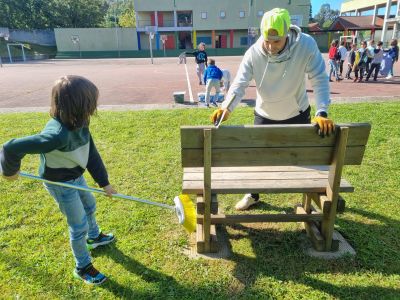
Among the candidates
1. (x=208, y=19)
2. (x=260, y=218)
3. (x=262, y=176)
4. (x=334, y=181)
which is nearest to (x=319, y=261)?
(x=260, y=218)

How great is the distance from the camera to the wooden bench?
89.7 inches

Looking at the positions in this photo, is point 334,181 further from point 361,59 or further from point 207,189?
point 361,59

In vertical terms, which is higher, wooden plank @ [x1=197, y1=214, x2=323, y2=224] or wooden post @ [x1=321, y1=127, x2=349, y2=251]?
wooden post @ [x1=321, y1=127, x2=349, y2=251]

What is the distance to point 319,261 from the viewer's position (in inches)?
107

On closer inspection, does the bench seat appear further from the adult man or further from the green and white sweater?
the green and white sweater

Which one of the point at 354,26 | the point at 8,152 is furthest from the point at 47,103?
the point at 354,26

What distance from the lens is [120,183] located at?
4234 mm

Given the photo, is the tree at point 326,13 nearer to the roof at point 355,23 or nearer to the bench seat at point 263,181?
the roof at point 355,23

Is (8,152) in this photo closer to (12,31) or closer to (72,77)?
(72,77)

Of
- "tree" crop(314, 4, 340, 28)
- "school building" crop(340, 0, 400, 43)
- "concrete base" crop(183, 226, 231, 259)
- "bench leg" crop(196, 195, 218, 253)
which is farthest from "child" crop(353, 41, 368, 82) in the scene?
"tree" crop(314, 4, 340, 28)

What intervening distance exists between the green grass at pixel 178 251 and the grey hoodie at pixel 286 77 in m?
1.17

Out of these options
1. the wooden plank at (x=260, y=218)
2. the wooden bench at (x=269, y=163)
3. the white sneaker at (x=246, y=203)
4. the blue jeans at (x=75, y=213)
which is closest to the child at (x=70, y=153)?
the blue jeans at (x=75, y=213)

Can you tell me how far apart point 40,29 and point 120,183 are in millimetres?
57197

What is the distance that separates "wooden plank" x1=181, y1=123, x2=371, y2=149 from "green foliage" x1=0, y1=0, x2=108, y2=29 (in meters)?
60.0
